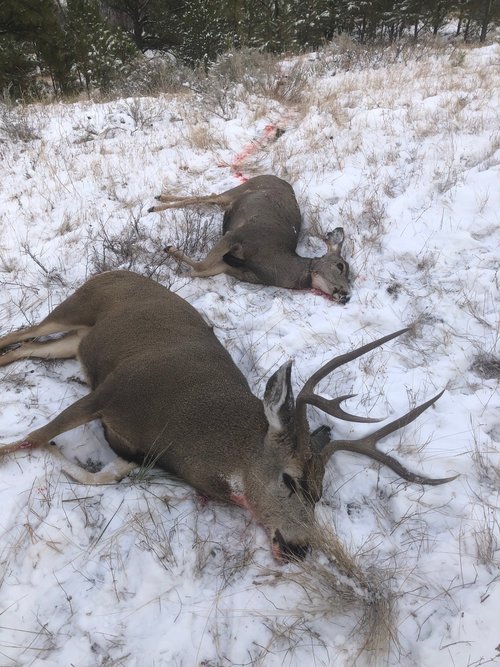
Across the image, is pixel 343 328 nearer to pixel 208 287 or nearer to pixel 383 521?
pixel 208 287

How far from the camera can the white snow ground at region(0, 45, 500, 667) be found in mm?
2133

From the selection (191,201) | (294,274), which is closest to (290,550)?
(294,274)

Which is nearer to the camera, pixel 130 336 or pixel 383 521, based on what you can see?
pixel 383 521

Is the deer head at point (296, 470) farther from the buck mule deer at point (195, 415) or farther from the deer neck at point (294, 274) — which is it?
the deer neck at point (294, 274)

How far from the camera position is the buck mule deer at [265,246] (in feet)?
15.4

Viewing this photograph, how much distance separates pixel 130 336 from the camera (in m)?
3.24

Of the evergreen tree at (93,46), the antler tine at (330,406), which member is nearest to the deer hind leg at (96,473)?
the antler tine at (330,406)

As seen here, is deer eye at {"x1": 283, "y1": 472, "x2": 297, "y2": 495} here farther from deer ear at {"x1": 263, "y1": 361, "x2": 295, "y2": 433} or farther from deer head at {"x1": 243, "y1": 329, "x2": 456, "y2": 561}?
deer ear at {"x1": 263, "y1": 361, "x2": 295, "y2": 433}

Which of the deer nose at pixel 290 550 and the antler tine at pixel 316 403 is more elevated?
the antler tine at pixel 316 403

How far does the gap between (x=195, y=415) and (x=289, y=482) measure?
59cm

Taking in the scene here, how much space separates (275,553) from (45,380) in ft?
6.14

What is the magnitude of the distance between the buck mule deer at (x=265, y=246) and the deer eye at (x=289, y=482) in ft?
7.34

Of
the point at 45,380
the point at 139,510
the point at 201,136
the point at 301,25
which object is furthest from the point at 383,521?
the point at 301,25

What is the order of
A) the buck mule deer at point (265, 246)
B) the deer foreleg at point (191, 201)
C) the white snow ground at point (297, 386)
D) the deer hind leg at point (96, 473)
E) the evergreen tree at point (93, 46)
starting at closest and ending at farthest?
the white snow ground at point (297, 386) → the deer hind leg at point (96, 473) → the buck mule deer at point (265, 246) → the deer foreleg at point (191, 201) → the evergreen tree at point (93, 46)
